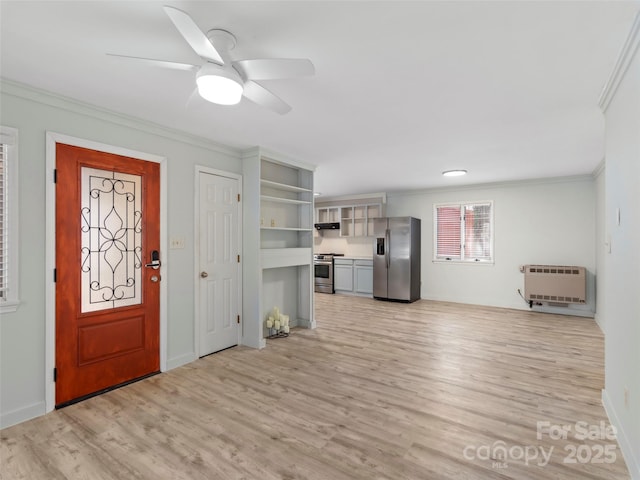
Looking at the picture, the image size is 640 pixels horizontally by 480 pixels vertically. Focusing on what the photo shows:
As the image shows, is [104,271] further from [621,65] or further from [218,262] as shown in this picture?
[621,65]

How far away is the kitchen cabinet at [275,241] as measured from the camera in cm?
407

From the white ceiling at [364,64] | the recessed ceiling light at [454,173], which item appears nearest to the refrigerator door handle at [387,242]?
the recessed ceiling light at [454,173]

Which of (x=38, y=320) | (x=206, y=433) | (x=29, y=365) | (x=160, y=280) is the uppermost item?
(x=160, y=280)

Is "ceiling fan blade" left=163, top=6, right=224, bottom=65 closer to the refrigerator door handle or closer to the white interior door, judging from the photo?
the white interior door

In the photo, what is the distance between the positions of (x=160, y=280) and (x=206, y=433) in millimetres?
1615

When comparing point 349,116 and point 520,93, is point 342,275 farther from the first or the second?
Result: point 520,93

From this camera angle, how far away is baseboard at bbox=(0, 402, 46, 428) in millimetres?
2314

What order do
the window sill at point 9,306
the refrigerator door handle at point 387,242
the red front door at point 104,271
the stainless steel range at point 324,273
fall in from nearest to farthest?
the window sill at point 9,306 < the red front door at point 104,271 < the refrigerator door handle at point 387,242 < the stainless steel range at point 324,273

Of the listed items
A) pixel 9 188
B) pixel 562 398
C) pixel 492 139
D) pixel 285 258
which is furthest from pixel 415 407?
pixel 9 188

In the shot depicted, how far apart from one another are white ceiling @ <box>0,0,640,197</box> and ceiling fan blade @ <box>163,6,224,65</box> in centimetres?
21

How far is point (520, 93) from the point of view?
250cm

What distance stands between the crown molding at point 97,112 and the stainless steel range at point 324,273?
475cm

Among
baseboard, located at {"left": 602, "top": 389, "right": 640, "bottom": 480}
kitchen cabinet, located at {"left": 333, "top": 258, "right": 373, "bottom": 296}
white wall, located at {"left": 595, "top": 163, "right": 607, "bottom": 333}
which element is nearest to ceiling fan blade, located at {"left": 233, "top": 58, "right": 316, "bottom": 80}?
baseboard, located at {"left": 602, "top": 389, "right": 640, "bottom": 480}

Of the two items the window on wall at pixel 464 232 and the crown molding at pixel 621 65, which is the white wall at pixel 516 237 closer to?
the window on wall at pixel 464 232
